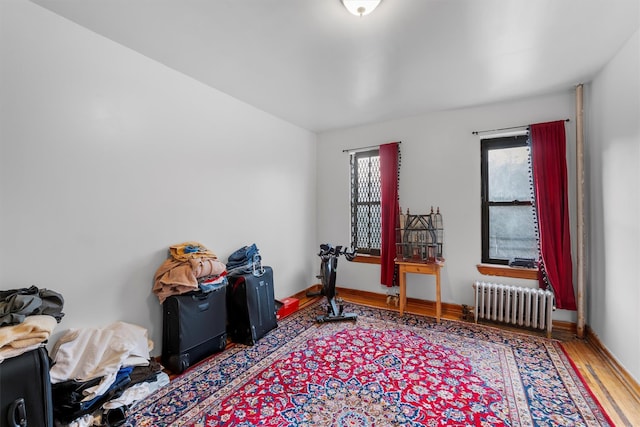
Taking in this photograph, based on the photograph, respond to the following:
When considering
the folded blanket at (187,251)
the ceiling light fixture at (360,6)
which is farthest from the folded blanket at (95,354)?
the ceiling light fixture at (360,6)

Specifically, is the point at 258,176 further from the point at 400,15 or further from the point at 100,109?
the point at 400,15

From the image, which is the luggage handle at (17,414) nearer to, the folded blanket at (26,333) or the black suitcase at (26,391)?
the black suitcase at (26,391)

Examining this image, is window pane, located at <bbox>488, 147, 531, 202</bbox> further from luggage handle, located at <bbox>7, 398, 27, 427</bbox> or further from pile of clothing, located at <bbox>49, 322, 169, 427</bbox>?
luggage handle, located at <bbox>7, 398, 27, 427</bbox>

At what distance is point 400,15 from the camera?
1775 millimetres

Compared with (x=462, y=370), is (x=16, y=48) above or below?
above

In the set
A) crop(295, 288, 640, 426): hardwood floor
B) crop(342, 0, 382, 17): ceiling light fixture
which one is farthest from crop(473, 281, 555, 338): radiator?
crop(342, 0, 382, 17): ceiling light fixture

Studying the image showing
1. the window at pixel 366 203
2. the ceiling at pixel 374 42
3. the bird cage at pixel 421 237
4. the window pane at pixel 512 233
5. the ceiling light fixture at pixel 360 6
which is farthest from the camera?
the window at pixel 366 203

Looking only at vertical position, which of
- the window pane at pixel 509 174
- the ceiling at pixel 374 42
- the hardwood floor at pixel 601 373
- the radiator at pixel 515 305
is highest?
the ceiling at pixel 374 42

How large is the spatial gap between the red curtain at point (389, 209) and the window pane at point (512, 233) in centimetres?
118

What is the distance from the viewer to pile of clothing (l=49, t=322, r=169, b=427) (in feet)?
5.24

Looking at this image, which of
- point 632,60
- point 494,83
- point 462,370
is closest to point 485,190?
point 494,83

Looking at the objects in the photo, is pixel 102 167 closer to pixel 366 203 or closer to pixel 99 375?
pixel 99 375

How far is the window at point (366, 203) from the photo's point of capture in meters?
4.14

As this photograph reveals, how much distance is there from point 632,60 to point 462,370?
2.76 m
